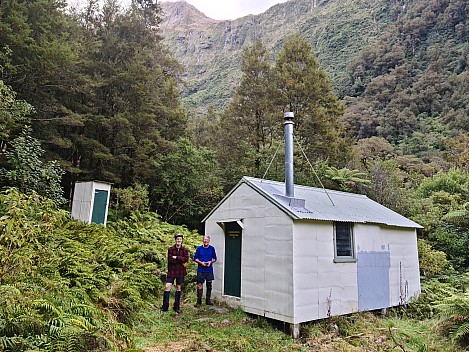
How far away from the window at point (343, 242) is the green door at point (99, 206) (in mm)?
A: 8307

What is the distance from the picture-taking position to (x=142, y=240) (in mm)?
11195

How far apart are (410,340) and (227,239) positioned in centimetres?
440

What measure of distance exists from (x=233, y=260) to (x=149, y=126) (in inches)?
389

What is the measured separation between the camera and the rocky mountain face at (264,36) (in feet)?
191

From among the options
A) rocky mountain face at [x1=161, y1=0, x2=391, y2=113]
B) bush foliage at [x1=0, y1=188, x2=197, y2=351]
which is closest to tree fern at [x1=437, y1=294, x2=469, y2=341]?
bush foliage at [x1=0, y1=188, x2=197, y2=351]

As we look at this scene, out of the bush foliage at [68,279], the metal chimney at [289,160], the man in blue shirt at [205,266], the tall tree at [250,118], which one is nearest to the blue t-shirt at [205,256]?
the man in blue shirt at [205,266]

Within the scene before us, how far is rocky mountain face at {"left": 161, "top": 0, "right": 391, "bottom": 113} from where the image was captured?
58.2 meters

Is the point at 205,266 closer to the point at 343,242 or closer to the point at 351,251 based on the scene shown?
the point at 343,242

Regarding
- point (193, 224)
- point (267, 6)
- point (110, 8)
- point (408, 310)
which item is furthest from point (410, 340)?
point (267, 6)

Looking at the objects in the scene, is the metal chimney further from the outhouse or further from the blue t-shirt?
the outhouse

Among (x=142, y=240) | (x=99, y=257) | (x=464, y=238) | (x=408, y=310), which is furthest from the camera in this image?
(x=464, y=238)

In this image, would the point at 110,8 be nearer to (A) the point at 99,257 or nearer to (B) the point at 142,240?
(B) the point at 142,240

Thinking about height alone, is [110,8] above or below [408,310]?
above

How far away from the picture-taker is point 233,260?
8125 millimetres
